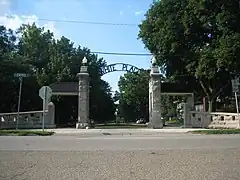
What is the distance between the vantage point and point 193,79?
39.2 metres

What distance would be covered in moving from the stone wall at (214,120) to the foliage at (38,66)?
1436cm

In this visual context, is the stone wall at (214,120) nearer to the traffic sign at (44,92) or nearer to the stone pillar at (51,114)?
the stone pillar at (51,114)

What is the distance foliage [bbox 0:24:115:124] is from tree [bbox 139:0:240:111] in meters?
8.57

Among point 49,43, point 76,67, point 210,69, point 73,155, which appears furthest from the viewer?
point 49,43

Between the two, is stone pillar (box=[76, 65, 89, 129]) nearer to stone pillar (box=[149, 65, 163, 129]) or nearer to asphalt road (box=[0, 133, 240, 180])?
stone pillar (box=[149, 65, 163, 129])

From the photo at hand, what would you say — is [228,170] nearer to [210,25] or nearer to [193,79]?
[210,25]

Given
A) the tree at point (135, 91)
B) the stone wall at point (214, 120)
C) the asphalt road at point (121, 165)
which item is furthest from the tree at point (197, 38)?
the tree at point (135, 91)

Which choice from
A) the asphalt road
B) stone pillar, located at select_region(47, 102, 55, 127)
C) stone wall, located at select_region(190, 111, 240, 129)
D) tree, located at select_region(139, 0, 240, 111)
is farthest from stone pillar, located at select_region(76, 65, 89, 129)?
the asphalt road

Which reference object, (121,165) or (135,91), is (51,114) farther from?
(135,91)

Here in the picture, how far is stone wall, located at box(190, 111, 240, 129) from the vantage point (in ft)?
94.4

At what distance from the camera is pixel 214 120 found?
99.1 ft

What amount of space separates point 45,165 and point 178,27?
27181 mm

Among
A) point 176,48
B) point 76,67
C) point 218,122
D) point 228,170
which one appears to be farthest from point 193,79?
point 228,170

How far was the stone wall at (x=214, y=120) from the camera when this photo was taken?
94.4 ft
